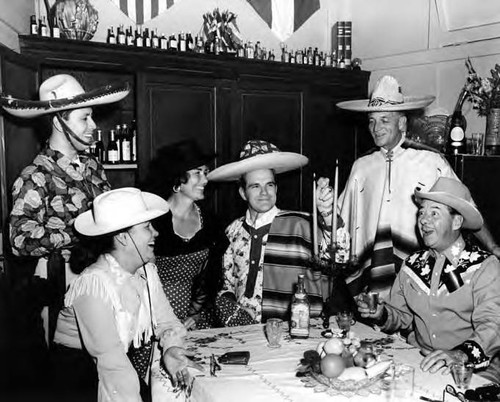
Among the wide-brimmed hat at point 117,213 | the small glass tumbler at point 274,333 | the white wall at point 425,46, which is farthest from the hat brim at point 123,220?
the white wall at point 425,46

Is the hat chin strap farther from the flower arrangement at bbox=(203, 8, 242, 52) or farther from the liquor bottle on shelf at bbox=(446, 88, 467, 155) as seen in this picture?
the liquor bottle on shelf at bbox=(446, 88, 467, 155)

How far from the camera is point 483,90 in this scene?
4.29 metres

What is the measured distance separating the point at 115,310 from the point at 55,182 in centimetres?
94

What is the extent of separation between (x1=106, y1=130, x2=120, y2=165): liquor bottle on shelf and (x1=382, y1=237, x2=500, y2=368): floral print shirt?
100 inches

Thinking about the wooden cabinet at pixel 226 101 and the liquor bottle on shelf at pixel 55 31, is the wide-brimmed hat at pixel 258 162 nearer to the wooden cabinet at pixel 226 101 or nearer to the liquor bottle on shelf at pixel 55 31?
the wooden cabinet at pixel 226 101

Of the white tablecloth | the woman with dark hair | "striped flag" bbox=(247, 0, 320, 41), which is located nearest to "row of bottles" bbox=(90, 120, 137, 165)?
the woman with dark hair

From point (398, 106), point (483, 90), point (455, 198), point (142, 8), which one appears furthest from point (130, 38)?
point (455, 198)

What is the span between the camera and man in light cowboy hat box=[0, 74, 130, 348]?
8.89ft

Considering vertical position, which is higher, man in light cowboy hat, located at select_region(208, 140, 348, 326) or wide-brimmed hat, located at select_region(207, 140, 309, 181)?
wide-brimmed hat, located at select_region(207, 140, 309, 181)

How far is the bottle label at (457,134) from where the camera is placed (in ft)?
14.0

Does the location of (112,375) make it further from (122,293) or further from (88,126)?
(88,126)

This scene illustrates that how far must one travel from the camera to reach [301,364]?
202 centimetres

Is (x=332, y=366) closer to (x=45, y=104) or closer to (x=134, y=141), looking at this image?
(x=45, y=104)

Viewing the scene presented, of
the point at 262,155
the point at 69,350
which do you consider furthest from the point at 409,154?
the point at 69,350
